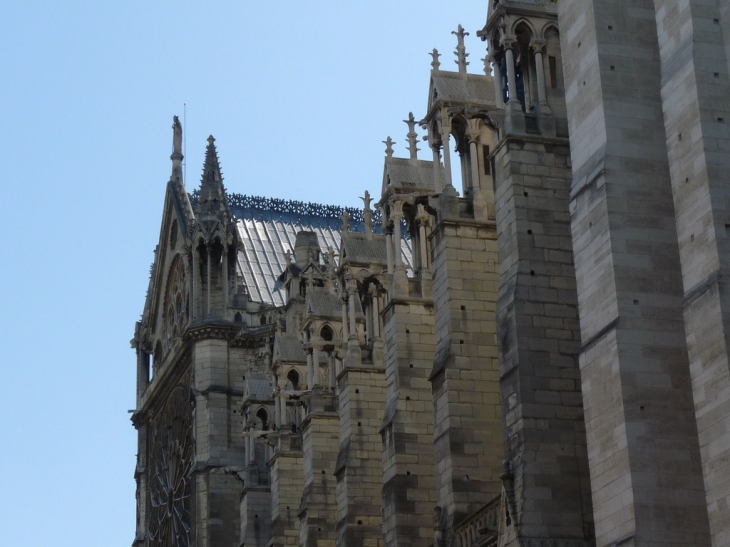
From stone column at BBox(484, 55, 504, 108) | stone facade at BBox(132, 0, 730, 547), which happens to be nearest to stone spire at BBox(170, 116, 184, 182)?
stone facade at BBox(132, 0, 730, 547)

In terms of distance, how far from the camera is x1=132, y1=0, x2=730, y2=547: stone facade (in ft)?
83.5

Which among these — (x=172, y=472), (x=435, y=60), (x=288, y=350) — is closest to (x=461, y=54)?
(x=435, y=60)

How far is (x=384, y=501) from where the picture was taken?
3891cm

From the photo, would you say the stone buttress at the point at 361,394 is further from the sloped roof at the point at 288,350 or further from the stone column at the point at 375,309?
the sloped roof at the point at 288,350

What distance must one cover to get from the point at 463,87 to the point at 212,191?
28.4 metres

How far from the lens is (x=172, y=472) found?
6581 centimetres

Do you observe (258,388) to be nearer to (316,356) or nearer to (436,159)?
(316,356)

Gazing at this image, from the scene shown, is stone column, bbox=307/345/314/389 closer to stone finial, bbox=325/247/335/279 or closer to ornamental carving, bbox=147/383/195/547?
stone finial, bbox=325/247/335/279

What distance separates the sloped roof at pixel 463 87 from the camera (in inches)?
1524

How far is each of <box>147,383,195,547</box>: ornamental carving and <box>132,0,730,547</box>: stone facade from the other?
14.4ft

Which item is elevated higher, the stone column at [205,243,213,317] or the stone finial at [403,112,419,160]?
the stone column at [205,243,213,317]

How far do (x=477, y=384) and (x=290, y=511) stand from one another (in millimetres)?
18301

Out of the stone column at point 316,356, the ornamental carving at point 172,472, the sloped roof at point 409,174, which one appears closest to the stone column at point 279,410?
the stone column at point 316,356

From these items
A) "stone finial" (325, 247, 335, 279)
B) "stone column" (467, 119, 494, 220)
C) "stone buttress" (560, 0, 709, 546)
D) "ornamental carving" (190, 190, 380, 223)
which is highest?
"ornamental carving" (190, 190, 380, 223)
